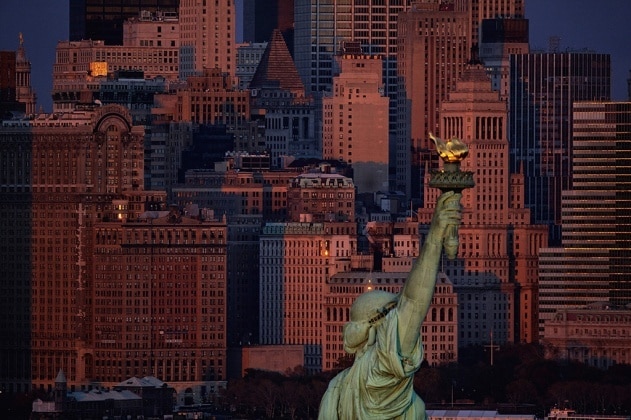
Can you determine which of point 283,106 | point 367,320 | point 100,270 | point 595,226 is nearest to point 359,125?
point 283,106

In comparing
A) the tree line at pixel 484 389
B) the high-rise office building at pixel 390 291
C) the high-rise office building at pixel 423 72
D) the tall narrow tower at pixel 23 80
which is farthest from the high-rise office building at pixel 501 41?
the tree line at pixel 484 389

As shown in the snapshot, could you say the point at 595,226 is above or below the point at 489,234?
above

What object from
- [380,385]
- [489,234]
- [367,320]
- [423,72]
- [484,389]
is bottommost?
[484,389]

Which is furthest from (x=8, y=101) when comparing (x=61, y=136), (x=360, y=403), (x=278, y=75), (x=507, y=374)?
(x=360, y=403)

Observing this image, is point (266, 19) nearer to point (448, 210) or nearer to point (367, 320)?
point (367, 320)

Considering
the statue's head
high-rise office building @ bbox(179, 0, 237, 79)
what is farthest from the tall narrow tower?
the statue's head

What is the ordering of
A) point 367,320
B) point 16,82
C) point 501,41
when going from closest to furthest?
point 367,320 → point 16,82 → point 501,41
